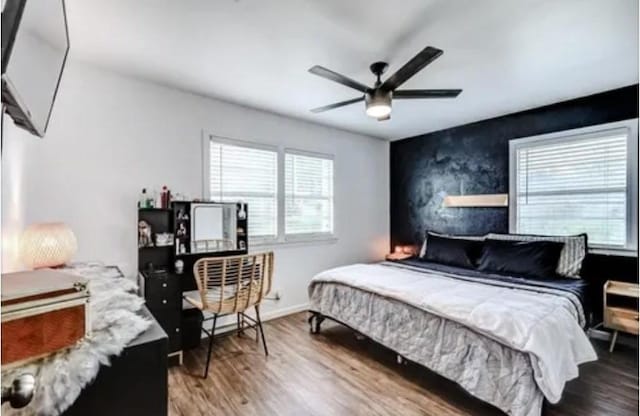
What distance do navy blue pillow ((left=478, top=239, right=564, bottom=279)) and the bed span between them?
0.16 m

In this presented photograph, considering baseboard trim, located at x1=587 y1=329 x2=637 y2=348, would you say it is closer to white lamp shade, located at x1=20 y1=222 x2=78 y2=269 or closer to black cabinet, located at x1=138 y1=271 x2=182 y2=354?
black cabinet, located at x1=138 y1=271 x2=182 y2=354

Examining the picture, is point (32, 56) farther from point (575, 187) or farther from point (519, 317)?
point (575, 187)

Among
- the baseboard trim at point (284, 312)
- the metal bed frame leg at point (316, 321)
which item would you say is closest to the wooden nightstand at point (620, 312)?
the metal bed frame leg at point (316, 321)

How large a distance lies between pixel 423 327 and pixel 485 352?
469 millimetres

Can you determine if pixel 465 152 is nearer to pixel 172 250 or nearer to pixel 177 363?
pixel 172 250

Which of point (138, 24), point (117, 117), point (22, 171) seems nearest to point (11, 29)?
point (138, 24)

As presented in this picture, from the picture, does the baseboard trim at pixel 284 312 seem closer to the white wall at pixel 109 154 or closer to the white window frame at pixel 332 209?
the white wall at pixel 109 154

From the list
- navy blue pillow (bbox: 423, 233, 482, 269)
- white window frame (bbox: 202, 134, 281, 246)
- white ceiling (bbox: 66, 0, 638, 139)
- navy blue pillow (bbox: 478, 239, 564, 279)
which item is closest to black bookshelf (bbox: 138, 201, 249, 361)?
white window frame (bbox: 202, 134, 281, 246)

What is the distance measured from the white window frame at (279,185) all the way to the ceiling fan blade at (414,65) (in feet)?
6.32

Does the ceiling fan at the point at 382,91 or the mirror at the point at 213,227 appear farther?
the mirror at the point at 213,227

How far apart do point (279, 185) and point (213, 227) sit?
1063mm

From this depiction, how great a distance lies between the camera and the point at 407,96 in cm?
246

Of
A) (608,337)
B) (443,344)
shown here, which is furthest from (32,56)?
(608,337)

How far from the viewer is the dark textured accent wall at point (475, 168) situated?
3.29 meters
